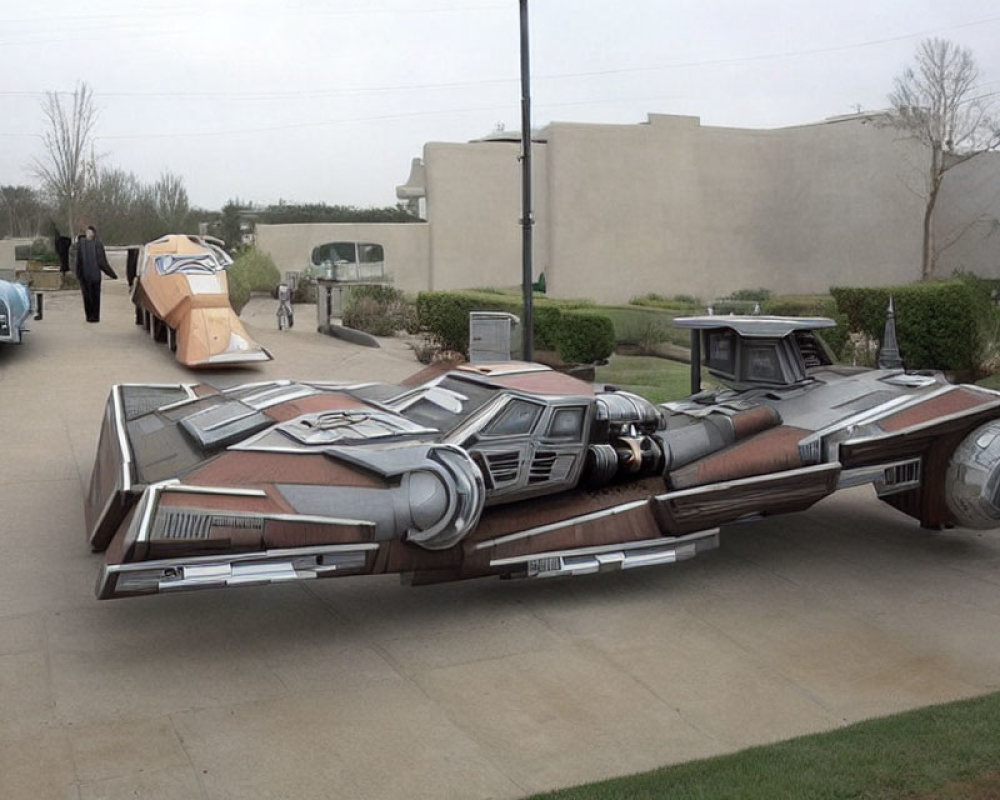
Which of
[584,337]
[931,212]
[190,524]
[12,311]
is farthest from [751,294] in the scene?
[190,524]

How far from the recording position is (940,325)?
55.4 feet

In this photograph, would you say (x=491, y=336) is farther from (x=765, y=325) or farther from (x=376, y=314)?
(x=376, y=314)

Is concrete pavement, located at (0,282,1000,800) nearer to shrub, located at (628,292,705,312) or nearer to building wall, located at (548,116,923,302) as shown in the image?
shrub, located at (628,292,705,312)

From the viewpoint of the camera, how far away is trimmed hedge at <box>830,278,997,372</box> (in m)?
16.8

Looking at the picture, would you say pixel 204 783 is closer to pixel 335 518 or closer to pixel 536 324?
pixel 335 518

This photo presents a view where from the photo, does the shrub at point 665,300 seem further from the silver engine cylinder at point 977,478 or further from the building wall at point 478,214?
the silver engine cylinder at point 977,478

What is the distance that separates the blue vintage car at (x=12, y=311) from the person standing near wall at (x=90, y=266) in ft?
6.54

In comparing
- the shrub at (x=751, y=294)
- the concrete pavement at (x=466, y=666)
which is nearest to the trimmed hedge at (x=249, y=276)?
the concrete pavement at (x=466, y=666)

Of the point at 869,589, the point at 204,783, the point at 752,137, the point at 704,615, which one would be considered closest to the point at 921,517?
the point at 869,589

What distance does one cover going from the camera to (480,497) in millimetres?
7352

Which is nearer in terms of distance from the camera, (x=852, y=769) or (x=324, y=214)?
(x=852, y=769)

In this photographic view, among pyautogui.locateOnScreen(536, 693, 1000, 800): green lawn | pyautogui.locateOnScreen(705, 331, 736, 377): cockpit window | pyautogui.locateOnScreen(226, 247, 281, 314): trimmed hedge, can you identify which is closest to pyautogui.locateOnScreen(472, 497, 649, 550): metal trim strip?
pyautogui.locateOnScreen(705, 331, 736, 377): cockpit window

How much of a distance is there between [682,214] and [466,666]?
3109 cm

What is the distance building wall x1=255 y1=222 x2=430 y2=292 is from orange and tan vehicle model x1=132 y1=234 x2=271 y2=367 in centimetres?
1400
